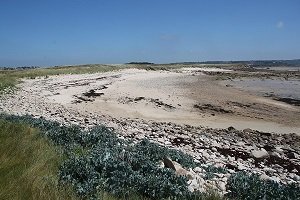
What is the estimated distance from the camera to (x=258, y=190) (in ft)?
17.0

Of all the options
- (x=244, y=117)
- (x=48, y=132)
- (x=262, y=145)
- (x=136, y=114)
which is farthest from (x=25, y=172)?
(x=244, y=117)

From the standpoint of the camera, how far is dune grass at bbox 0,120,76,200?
4312mm

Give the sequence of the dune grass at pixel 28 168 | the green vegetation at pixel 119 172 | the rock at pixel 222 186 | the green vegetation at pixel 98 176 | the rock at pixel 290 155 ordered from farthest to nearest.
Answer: the rock at pixel 290 155 < the rock at pixel 222 186 < the green vegetation at pixel 119 172 < the green vegetation at pixel 98 176 < the dune grass at pixel 28 168

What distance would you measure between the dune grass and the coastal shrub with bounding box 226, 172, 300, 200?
2.42 m

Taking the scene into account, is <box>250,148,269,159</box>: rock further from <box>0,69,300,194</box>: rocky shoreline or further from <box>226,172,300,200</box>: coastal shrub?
<box>226,172,300,200</box>: coastal shrub

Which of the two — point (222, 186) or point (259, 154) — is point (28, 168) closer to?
point (222, 186)

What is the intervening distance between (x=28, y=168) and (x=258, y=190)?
3337 mm

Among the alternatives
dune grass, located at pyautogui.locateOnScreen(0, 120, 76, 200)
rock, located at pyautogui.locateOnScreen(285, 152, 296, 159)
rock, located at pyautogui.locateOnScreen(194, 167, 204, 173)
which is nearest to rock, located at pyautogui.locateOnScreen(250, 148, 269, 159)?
rock, located at pyautogui.locateOnScreen(285, 152, 296, 159)

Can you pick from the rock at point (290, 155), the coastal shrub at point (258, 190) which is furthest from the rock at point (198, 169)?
the rock at point (290, 155)

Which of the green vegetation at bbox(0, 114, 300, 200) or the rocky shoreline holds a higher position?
the green vegetation at bbox(0, 114, 300, 200)

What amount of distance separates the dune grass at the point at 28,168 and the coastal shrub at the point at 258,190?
2.42m

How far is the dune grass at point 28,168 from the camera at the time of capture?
4.31 m

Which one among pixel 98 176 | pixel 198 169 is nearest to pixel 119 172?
pixel 98 176

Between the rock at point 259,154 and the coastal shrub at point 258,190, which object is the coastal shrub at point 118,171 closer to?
the coastal shrub at point 258,190
